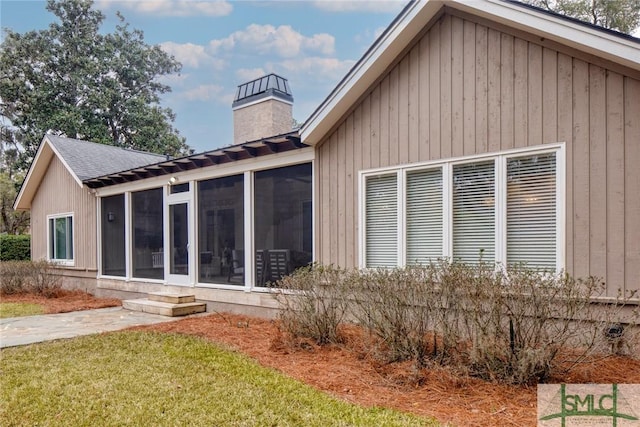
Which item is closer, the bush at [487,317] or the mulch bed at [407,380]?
the mulch bed at [407,380]

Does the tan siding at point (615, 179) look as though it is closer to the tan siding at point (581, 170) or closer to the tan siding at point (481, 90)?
the tan siding at point (581, 170)

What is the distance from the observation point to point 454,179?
5344 millimetres

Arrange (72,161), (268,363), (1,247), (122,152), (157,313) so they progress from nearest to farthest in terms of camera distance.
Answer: (268,363), (157,313), (72,161), (122,152), (1,247)

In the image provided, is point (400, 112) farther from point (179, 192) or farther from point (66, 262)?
point (66, 262)

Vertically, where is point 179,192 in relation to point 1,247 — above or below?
above

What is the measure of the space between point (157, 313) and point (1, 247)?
15315 millimetres

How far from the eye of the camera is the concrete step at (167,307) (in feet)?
26.2

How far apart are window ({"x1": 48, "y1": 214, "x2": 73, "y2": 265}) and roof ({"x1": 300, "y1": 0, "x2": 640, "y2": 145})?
10.0 metres

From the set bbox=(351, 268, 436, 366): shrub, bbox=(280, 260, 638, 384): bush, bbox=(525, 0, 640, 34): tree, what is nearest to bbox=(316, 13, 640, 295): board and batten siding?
bbox=(280, 260, 638, 384): bush

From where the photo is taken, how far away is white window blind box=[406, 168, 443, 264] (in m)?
5.50

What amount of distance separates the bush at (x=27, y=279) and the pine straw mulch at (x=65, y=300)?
0.17m

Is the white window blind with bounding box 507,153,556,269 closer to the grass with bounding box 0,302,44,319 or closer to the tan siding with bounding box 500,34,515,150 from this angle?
the tan siding with bounding box 500,34,515,150

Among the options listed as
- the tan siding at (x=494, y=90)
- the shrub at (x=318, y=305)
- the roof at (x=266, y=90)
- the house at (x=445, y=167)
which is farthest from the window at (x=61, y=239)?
the tan siding at (x=494, y=90)

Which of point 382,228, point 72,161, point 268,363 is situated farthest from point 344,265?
point 72,161
